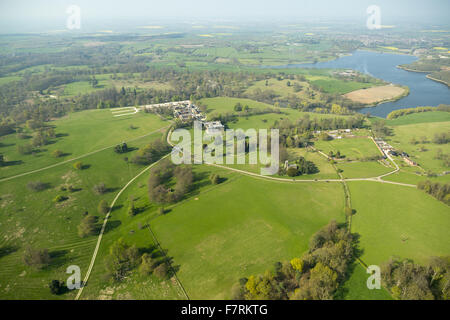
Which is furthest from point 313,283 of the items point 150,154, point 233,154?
point 150,154

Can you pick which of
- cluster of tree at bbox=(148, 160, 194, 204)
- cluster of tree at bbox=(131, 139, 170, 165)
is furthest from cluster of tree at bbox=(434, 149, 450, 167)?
cluster of tree at bbox=(131, 139, 170, 165)

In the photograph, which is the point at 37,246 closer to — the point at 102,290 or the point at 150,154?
the point at 102,290

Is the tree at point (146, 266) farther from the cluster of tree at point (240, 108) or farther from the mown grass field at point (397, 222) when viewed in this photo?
the cluster of tree at point (240, 108)

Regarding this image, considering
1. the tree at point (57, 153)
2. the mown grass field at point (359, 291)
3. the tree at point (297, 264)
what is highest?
the tree at point (57, 153)

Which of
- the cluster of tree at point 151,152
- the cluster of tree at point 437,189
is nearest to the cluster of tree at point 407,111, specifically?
the cluster of tree at point 437,189

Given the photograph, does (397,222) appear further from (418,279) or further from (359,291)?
(359,291)
